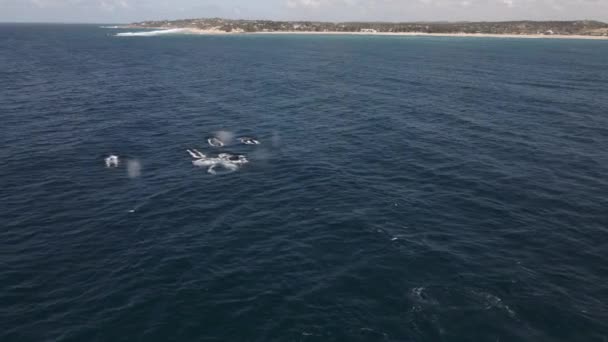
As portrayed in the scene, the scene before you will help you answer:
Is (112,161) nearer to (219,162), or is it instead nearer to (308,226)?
(219,162)

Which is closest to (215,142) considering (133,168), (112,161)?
(133,168)

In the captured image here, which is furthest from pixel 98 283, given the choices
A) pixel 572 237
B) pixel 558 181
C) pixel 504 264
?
pixel 558 181

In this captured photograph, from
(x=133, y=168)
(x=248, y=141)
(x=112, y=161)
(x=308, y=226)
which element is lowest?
(x=308, y=226)

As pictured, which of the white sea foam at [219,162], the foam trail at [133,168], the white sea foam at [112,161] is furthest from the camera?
the white sea foam at [112,161]

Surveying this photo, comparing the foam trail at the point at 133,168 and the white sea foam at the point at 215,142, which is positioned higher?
the white sea foam at the point at 215,142

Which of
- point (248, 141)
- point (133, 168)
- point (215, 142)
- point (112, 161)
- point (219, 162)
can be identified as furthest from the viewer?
point (248, 141)

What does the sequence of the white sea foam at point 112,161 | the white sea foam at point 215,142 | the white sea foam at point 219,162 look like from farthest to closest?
the white sea foam at point 215,142, the white sea foam at point 112,161, the white sea foam at point 219,162

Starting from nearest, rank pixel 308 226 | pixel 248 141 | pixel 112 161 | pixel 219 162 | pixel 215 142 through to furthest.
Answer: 1. pixel 308 226
2. pixel 112 161
3. pixel 219 162
4. pixel 215 142
5. pixel 248 141

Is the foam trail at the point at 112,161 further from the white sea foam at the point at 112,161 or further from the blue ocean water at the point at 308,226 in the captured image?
the blue ocean water at the point at 308,226

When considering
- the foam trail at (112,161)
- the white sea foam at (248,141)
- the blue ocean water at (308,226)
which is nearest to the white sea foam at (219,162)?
the blue ocean water at (308,226)
